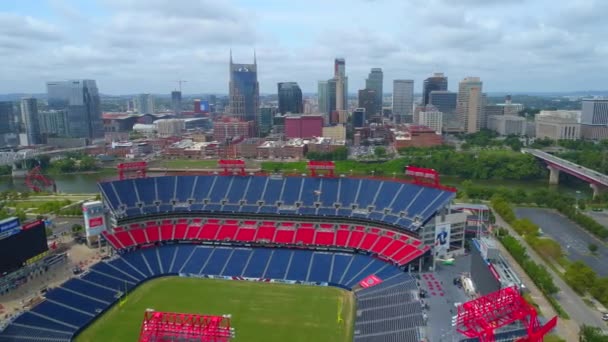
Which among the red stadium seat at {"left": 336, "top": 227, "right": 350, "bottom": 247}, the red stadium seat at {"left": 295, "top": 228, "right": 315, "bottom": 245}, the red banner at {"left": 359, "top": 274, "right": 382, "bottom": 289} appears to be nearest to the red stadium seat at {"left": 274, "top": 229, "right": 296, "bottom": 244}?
the red stadium seat at {"left": 295, "top": 228, "right": 315, "bottom": 245}

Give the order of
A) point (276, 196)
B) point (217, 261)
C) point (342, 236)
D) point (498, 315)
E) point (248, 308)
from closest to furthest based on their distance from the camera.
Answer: point (498, 315)
point (248, 308)
point (217, 261)
point (342, 236)
point (276, 196)

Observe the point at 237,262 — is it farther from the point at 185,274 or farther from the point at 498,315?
the point at 498,315

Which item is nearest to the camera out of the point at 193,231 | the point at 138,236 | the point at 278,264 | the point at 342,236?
the point at 278,264

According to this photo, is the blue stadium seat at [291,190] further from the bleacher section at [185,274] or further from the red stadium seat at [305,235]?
the bleacher section at [185,274]

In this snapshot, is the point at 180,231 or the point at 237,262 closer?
the point at 237,262

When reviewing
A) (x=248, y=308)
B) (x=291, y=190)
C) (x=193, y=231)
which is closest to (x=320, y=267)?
(x=248, y=308)

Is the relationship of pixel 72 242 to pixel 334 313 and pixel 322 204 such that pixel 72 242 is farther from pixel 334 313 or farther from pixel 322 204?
pixel 334 313

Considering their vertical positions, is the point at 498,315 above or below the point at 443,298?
above

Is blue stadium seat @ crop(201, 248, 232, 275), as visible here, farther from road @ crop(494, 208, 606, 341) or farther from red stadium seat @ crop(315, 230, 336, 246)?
road @ crop(494, 208, 606, 341)
